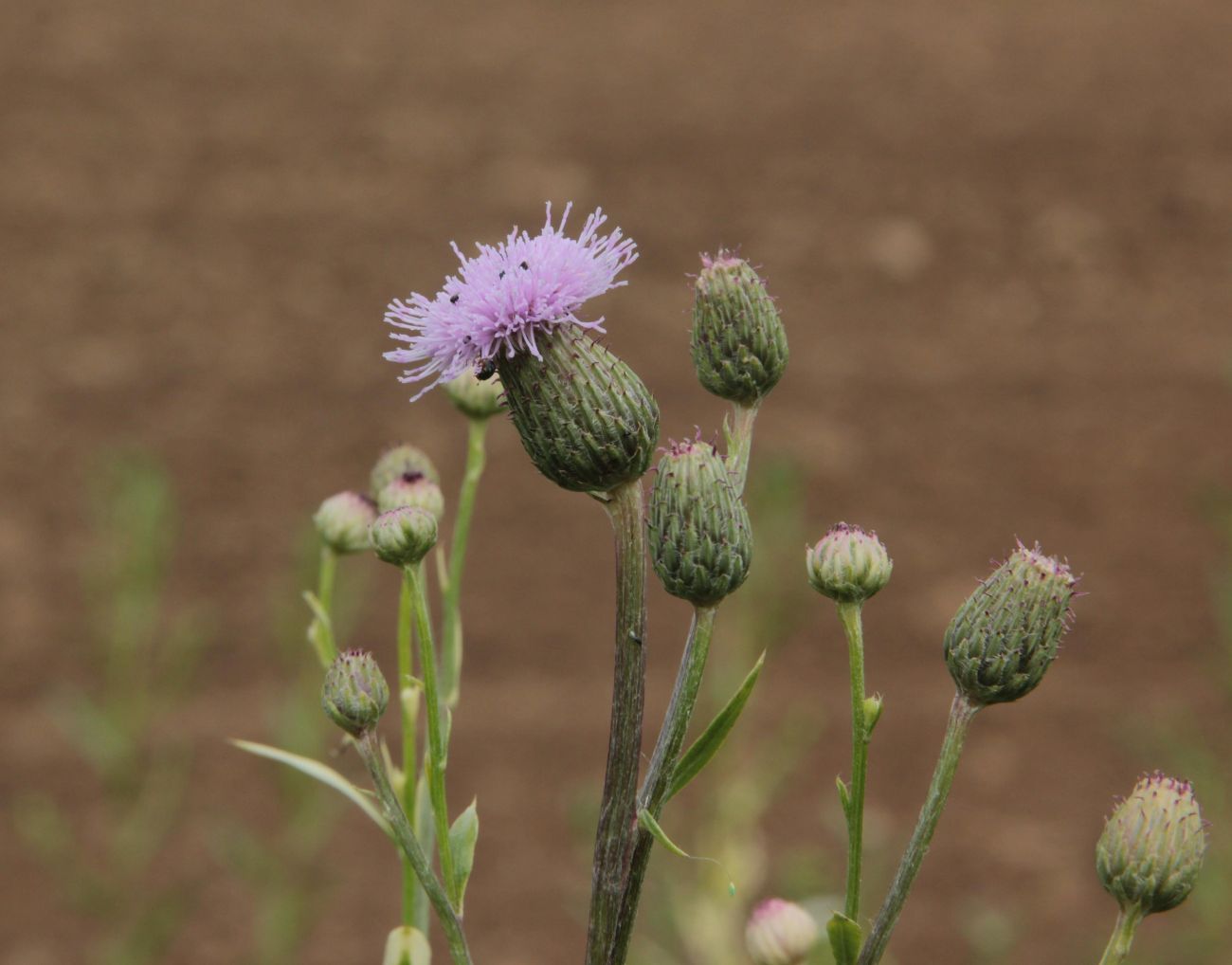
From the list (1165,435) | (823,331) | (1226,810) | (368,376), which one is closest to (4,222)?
(368,376)

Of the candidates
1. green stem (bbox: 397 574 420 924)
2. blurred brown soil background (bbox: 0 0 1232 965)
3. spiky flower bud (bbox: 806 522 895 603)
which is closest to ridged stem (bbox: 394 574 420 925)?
green stem (bbox: 397 574 420 924)

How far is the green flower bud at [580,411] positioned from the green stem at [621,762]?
0.08m

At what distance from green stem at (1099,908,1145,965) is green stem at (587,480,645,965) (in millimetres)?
507

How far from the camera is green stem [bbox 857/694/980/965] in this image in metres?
1.45

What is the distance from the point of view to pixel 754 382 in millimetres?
1829

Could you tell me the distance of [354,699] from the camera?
1.65 metres

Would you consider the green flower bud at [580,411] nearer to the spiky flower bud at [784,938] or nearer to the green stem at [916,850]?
the green stem at [916,850]

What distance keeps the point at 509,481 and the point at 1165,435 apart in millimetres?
3920

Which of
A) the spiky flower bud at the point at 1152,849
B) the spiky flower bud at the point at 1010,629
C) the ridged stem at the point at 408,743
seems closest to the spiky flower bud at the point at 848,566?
the spiky flower bud at the point at 1010,629

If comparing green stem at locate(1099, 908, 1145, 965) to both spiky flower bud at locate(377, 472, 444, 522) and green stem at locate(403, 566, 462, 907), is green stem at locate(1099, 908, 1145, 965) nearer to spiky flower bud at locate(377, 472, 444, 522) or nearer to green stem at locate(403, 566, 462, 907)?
green stem at locate(403, 566, 462, 907)

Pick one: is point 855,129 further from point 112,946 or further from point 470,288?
point 470,288

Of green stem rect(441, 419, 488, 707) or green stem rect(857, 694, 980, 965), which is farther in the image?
green stem rect(441, 419, 488, 707)

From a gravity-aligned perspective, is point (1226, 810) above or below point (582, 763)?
below

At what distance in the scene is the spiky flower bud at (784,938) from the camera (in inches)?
74.2
